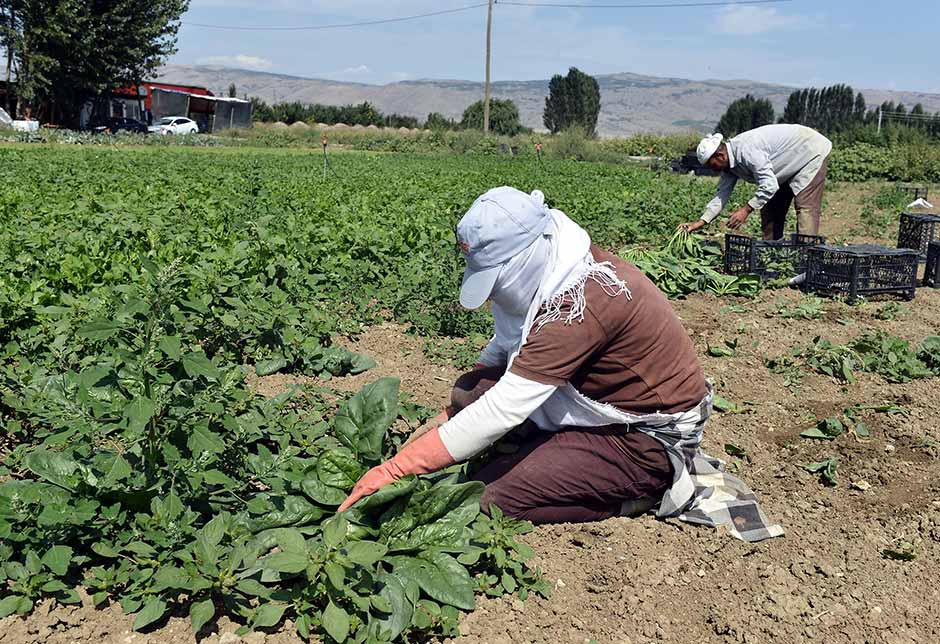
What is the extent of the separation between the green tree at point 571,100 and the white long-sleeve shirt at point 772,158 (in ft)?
244

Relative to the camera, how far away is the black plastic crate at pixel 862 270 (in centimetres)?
683

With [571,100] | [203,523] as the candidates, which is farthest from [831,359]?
[571,100]

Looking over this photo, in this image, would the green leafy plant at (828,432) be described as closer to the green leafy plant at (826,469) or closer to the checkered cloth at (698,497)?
the green leafy plant at (826,469)

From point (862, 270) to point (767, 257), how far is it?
84 centimetres

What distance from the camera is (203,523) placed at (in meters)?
2.93

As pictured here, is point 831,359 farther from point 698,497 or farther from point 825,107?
point 825,107

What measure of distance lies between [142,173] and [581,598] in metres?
13.5

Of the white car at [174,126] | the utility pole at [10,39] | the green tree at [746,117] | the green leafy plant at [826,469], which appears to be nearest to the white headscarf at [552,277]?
the green leafy plant at [826,469]

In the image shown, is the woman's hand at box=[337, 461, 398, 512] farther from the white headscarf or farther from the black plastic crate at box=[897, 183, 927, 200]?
the black plastic crate at box=[897, 183, 927, 200]

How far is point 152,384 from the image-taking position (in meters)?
2.57

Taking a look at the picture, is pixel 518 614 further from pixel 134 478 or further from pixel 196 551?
pixel 134 478

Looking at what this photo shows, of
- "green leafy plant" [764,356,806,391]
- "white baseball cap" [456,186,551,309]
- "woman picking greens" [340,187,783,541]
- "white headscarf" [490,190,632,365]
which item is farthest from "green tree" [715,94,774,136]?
"white baseball cap" [456,186,551,309]

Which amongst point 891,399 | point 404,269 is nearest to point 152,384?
point 891,399

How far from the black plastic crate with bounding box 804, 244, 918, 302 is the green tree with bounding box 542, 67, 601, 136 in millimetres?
75165
